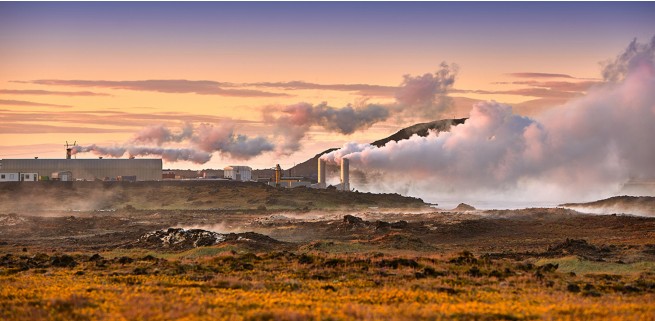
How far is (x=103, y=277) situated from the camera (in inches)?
1526

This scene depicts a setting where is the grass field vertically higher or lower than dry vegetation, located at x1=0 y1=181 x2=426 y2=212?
lower

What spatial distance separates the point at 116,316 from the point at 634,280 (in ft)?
90.5

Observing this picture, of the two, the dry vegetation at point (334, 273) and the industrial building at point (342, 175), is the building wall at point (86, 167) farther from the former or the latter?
the dry vegetation at point (334, 273)

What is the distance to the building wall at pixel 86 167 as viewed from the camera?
167m

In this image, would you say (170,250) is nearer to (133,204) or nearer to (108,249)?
(108,249)

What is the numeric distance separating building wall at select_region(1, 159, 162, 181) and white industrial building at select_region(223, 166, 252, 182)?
2302 centimetres

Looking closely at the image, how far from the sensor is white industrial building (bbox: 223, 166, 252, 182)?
620ft

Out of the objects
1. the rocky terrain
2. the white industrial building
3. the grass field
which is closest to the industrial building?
the white industrial building

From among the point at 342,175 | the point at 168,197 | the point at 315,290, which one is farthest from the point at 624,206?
the point at 315,290

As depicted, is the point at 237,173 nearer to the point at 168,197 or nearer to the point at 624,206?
the point at 168,197

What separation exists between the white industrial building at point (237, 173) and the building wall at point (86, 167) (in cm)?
2302

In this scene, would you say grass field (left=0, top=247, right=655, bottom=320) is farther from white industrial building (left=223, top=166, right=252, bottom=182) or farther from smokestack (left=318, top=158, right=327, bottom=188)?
white industrial building (left=223, top=166, right=252, bottom=182)

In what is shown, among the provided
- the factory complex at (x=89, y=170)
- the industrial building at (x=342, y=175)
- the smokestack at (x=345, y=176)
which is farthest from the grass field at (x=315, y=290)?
the factory complex at (x=89, y=170)

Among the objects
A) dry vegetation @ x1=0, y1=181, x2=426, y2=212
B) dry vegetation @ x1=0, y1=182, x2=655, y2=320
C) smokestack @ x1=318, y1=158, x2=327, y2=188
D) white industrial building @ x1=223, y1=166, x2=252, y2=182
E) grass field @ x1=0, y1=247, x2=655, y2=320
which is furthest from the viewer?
white industrial building @ x1=223, y1=166, x2=252, y2=182
